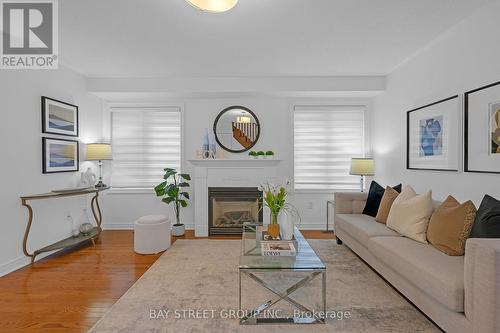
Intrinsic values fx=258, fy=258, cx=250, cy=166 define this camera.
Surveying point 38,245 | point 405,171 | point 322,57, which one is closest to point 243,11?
point 322,57

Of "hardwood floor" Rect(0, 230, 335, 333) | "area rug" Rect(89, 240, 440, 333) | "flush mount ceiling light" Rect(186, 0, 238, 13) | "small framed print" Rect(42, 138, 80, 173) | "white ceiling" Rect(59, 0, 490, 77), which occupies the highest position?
"white ceiling" Rect(59, 0, 490, 77)

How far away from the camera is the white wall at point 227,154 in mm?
4730

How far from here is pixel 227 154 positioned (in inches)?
186

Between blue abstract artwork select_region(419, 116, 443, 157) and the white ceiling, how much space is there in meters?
0.97

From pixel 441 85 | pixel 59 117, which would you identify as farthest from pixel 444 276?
pixel 59 117

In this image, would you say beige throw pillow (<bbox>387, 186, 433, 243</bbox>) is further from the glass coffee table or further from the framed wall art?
the glass coffee table

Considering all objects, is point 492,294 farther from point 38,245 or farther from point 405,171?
point 38,245

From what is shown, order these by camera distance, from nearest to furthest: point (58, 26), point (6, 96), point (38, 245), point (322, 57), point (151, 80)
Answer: point (58, 26)
point (6, 96)
point (38, 245)
point (322, 57)
point (151, 80)

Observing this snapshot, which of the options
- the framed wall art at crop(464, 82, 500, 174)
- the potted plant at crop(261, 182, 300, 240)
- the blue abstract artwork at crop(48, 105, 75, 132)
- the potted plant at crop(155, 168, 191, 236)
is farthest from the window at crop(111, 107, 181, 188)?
the framed wall art at crop(464, 82, 500, 174)

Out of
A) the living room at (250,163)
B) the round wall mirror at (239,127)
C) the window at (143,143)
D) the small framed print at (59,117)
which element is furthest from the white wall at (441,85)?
the small framed print at (59,117)

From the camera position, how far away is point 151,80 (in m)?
4.33

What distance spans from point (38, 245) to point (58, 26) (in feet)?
8.68

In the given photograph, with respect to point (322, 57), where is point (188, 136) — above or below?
below

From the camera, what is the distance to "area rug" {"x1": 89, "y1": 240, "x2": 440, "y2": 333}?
192 centimetres
